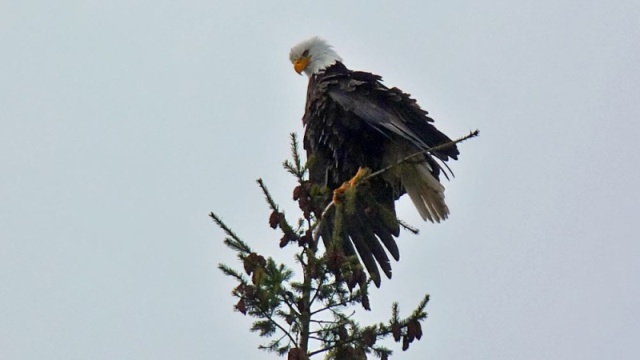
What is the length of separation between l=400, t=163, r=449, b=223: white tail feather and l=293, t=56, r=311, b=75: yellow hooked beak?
153 centimetres

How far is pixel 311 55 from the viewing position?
8117 millimetres

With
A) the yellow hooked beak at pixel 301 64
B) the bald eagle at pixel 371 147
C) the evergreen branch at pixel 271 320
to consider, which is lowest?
the evergreen branch at pixel 271 320

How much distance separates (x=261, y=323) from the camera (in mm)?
4492

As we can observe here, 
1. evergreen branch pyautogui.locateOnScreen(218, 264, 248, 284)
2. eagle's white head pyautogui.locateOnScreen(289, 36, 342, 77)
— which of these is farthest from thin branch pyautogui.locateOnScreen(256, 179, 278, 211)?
eagle's white head pyautogui.locateOnScreen(289, 36, 342, 77)

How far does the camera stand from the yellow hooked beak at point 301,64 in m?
8.10

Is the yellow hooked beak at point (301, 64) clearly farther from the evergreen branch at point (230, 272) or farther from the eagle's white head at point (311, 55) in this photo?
the evergreen branch at point (230, 272)

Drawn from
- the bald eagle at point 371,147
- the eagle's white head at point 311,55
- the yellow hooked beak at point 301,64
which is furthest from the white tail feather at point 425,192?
the yellow hooked beak at point 301,64

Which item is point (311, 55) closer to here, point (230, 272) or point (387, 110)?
point (387, 110)

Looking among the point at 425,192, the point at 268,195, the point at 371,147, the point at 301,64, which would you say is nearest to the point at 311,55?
the point at 301,64

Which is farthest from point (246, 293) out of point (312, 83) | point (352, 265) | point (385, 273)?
point (312, 83)

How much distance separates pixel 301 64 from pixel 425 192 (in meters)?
1.71

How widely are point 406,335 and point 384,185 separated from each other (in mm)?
2780

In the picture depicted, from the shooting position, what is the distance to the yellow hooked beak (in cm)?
810

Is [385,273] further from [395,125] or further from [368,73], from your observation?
[368,73]
